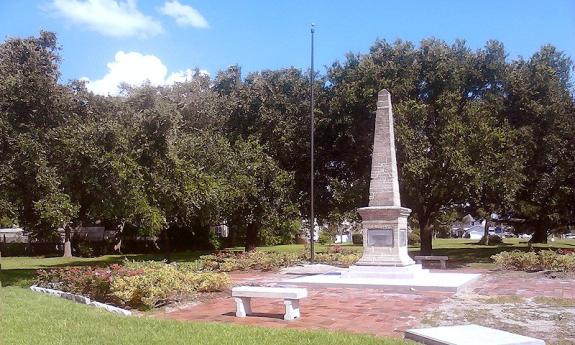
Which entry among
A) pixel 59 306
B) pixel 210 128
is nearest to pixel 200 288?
pixel 59 306

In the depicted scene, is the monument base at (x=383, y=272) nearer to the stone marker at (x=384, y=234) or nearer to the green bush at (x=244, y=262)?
the stone marker at (x=384, y=234)

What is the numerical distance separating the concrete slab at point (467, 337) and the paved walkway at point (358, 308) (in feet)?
3.18

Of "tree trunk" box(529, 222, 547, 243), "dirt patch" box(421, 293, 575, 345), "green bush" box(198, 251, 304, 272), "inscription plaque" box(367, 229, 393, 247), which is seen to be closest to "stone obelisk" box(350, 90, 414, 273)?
"inscription plaque" box(367, 229, 393, 247)

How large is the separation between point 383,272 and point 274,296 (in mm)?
6523

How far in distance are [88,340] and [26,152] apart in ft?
34.7

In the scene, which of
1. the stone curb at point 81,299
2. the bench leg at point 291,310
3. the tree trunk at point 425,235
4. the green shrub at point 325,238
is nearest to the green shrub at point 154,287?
the stone curb at point 81,299

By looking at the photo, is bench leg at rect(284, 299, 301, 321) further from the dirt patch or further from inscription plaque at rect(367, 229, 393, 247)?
inscription plaque at rect(367, 229, 393, 247)

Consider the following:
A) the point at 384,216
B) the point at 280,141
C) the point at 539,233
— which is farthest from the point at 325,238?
the point at 384,216

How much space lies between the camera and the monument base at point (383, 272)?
51.2ft

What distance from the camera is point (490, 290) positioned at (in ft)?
46.1

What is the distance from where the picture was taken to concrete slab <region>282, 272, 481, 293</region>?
13.8 m

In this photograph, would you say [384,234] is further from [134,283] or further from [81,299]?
[81,299]

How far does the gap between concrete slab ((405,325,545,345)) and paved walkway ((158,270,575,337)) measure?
97cm

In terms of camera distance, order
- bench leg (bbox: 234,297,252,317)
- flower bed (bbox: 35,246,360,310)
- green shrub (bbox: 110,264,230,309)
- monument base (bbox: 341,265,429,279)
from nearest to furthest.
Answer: bench leg (bbox: 234,297,252,317), green shrub (bbox: 110,264,230,309), flower bed (bbox: 35,246,360,310), monument base (bbox: 341,265,429,279)
